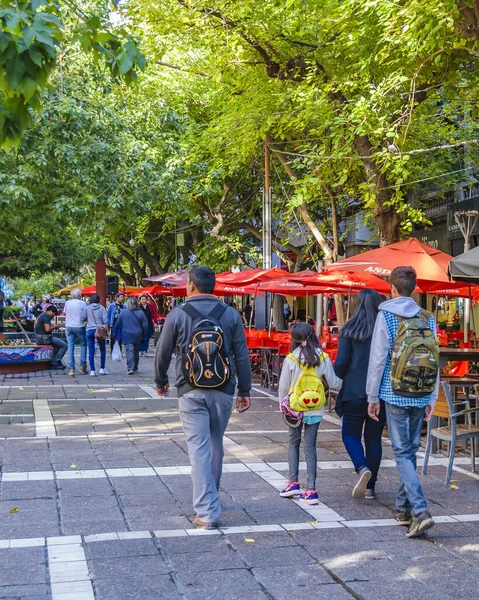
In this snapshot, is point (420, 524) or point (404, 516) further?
point (404, 516)

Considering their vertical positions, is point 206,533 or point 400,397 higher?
point 400,397

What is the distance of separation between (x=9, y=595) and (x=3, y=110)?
2561 millimetres

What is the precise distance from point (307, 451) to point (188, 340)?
149 cm

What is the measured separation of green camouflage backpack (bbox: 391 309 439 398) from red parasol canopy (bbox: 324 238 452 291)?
519 centimetres

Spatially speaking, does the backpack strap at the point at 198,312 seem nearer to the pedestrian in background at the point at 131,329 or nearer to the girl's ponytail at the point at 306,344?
the girl's ponytail at the point at 306,344

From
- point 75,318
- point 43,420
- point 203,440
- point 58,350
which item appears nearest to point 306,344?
point 203,440

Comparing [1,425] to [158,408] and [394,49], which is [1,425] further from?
[394,49]

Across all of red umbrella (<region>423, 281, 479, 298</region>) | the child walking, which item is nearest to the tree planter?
red umbrella (<region>423, 281, 479, 298</region>)

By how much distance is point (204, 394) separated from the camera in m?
5.76

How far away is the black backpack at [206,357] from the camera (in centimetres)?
571

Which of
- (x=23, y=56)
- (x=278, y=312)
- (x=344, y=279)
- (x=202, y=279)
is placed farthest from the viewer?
(x=278, y=312)

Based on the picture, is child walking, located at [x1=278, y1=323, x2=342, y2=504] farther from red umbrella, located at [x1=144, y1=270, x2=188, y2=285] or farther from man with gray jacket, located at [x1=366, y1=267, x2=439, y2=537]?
red umbrella, located at [x1=144, y1=270, x2=188, y2=285]

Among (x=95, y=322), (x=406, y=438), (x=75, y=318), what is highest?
(x=75, y=318)

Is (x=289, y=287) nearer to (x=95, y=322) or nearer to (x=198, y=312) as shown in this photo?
(x=95, y=322)
